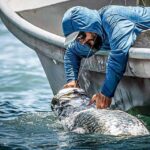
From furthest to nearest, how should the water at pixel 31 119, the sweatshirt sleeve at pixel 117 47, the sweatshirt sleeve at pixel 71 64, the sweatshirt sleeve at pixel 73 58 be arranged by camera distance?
1. the sweatshirt sleeve at pixel 71 64
2. the sweatshirt sleeve at pixel 73 58
3. the sweatshirt sleeve at pixel 117 47
4. the water at pixel 31 119

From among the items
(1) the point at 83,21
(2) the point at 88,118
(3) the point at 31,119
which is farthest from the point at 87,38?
(3) the point at 31,119

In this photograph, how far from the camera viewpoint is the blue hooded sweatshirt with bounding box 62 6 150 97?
6.45 metres

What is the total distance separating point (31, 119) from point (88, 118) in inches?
63.6

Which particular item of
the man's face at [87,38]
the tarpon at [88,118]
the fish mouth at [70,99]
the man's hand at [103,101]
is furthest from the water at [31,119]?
the man's face at [87,38]

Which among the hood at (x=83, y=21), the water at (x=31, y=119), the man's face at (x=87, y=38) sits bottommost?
the water at (x=31, y=119)

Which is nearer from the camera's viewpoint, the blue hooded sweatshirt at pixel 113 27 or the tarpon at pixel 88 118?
the tarpon at pixel 88 118

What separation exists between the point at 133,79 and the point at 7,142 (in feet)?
4.48

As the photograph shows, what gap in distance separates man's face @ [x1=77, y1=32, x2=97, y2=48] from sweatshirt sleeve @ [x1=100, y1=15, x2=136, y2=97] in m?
0.15

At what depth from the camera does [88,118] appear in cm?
622

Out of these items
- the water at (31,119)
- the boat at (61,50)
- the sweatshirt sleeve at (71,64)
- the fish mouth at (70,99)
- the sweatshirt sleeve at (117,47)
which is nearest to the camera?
the water at (31,119)

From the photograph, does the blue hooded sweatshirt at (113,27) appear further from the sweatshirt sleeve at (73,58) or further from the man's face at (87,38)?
the sweatshirt sleeve at (73,58)

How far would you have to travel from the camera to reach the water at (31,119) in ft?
19.6

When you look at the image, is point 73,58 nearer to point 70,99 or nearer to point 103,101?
point 70,99

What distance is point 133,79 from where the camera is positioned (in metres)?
6.81
